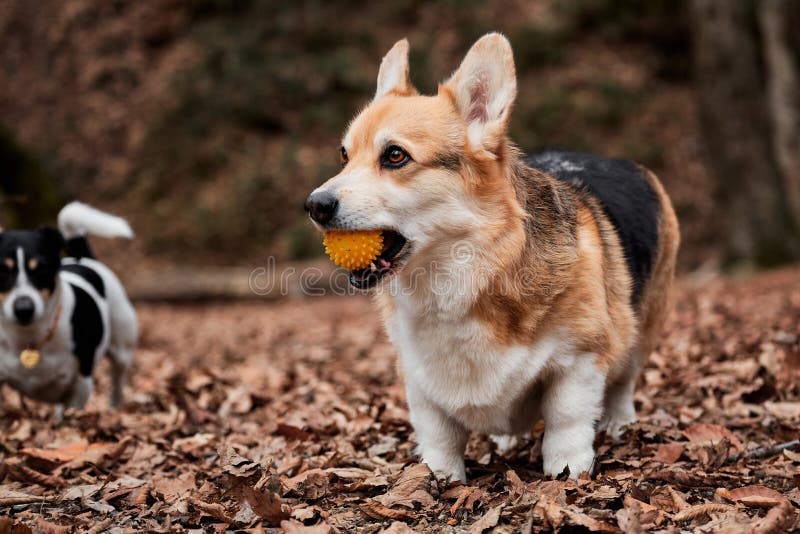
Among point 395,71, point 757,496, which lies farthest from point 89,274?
point 757,496

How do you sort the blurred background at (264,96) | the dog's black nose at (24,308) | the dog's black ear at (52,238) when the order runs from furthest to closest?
the blurred background at (264,96), the dog's black ear at (52,238), the dog's black nose at (24,308)

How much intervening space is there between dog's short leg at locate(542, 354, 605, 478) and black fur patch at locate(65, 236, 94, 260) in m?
4.38

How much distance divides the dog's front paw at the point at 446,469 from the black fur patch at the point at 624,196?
1.14 m

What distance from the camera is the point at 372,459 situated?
374 centimetres

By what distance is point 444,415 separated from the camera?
11.0ft

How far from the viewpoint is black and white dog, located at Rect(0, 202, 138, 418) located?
5.30 m

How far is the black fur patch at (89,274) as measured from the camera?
6.15 meters

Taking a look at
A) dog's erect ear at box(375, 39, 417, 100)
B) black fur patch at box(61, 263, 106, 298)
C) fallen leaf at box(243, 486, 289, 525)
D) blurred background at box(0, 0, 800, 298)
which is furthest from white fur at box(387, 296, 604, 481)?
blurred background at box(0, 0, 800, 298)

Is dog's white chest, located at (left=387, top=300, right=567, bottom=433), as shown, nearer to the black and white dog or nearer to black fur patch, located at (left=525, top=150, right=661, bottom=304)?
black fur patch, located at (left=525, top=150, right=661, bottom=304)

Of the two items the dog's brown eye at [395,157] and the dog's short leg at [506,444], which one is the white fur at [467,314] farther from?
the dog's short leg at [506,444]

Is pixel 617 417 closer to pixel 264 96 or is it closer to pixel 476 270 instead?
pixel 476 270

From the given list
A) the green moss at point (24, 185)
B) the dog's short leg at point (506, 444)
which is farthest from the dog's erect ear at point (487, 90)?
the green moss at point (24, 185)

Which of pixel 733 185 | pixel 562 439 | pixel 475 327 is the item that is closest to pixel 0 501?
pixel 475 327

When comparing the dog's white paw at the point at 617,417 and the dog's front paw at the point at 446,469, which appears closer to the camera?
the dog's front paw at the point at 446,469
